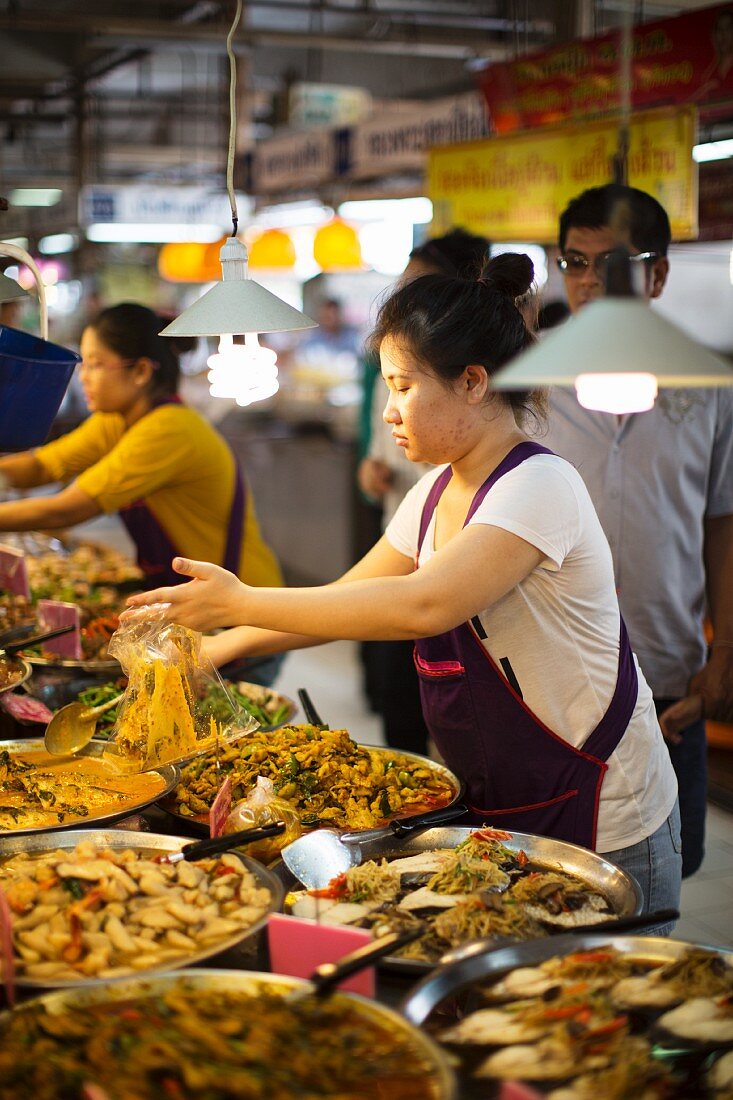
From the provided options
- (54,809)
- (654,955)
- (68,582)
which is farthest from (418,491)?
(68,582)

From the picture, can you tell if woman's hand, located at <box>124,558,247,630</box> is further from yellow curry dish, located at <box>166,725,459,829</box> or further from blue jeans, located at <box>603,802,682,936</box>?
blue jeans, located at <box>603,802,682,936</box>

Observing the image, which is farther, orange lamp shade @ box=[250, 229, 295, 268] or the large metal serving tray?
orange lamp shade @ box=[250, 229, 295, 268]

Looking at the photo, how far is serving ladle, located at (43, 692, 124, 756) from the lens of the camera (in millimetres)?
2439

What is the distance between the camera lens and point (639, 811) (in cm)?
220

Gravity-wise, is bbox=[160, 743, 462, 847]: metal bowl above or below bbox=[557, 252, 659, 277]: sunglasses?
below

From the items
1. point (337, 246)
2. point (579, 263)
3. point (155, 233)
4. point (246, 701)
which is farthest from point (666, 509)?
point (155, 233)

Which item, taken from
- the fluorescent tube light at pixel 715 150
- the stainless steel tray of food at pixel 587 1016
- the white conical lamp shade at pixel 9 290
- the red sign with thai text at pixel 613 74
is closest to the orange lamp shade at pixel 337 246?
the fluorescent tube light at pixel 715 150

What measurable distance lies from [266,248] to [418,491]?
7796 mm

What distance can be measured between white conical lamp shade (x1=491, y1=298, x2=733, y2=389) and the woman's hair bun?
2.64ft

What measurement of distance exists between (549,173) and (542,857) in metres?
3.93

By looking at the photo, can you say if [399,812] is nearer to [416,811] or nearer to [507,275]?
[416,811]

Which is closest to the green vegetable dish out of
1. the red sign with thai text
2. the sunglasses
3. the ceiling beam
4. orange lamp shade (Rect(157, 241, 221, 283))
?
the sunglasses

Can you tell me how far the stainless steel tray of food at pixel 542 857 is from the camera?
181 centimetres

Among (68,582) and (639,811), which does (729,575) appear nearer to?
(639,811)
